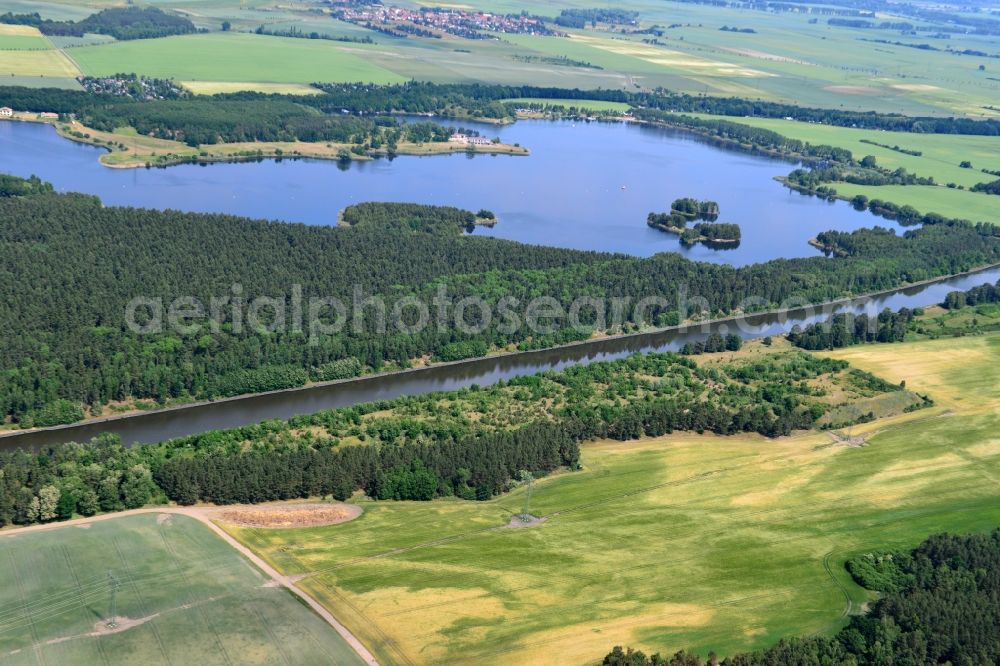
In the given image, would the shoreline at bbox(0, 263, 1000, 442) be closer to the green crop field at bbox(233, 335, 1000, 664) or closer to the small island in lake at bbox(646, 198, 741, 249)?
the green crop field at bbox(233, 335, 1000, 664)

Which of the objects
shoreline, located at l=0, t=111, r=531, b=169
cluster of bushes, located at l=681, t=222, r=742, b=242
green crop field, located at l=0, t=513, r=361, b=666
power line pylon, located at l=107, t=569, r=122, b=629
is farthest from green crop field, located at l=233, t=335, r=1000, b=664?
shoreline, located at l=0, t=111, r=531, b=169

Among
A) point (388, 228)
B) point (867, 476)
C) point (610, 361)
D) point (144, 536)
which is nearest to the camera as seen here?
point (144, 536)

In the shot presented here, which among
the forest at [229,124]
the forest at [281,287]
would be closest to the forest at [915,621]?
the forest at [281,287]

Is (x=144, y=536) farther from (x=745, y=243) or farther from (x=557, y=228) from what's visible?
(x=745, y=243)

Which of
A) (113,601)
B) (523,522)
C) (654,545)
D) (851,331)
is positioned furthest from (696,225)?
(113,601)

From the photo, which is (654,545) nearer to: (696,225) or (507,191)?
(696,225)

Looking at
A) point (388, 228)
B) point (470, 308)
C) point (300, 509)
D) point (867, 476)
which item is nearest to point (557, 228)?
point (388, 228)

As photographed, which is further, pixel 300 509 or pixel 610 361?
pixel 610 361
